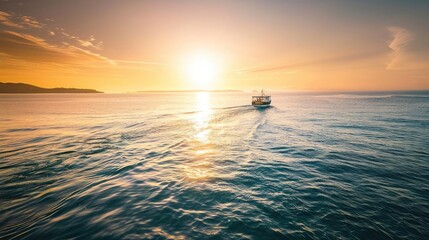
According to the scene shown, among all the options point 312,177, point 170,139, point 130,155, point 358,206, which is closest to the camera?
point 358,206

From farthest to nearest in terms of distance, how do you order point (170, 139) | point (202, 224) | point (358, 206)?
point (170, 139)
point (358, 206)
point (202, 224)

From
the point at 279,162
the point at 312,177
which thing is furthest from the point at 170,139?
the point at 312,177

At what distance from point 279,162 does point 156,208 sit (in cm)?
1168

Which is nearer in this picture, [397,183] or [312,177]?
[397,183]

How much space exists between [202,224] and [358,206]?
8.50 m

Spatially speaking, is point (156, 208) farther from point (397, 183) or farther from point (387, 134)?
point (387, 134)

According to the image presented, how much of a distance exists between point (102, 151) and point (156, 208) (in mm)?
13879

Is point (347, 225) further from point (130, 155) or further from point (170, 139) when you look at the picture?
point (170, 139)

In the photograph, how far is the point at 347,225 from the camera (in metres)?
8.63

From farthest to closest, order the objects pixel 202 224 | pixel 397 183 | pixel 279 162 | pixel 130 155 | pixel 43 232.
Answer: pixel 130 155, pixel 279 162, pixel 397 183, pixel 202 224, pixel 43 232

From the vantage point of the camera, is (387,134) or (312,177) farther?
(387,134)

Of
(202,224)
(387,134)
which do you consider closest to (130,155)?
(202,224)

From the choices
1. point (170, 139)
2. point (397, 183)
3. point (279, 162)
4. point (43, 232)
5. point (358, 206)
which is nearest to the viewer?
point (43, 232)

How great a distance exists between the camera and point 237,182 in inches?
520
